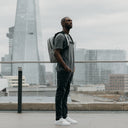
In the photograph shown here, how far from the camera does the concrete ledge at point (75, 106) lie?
5727 mm

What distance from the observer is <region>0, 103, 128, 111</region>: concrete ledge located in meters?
5.73

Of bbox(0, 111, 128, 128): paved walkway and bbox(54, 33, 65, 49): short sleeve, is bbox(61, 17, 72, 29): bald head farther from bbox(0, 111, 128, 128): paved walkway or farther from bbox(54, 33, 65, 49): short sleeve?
bbox(0, 111, 128, 128): paved walkway

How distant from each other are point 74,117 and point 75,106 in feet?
2.42

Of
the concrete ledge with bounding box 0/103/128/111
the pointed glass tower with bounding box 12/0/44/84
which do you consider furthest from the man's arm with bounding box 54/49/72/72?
the pointed glass tower with bounding box 12/0/44/84

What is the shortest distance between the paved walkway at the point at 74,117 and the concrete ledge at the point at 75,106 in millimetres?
121

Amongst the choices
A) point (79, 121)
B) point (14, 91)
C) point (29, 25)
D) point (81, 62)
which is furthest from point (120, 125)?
point (29, 25)

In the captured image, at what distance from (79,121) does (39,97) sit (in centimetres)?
155

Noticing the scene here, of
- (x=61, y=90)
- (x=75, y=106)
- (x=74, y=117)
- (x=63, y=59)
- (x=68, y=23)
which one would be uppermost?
(x=68, y=23)

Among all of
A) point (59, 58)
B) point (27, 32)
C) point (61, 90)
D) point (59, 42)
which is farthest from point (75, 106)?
point (27, 32)

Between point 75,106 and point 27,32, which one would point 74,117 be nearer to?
point 75,106

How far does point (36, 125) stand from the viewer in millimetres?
4254

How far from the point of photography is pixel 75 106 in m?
5.79

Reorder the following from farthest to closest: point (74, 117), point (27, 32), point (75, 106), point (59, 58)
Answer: point (27, 32) < point (75, 106) < point (74, 117) < point (59, 58)

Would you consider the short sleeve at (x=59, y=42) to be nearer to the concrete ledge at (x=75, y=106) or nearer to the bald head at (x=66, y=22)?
the bald head at (x=66, y=22)
